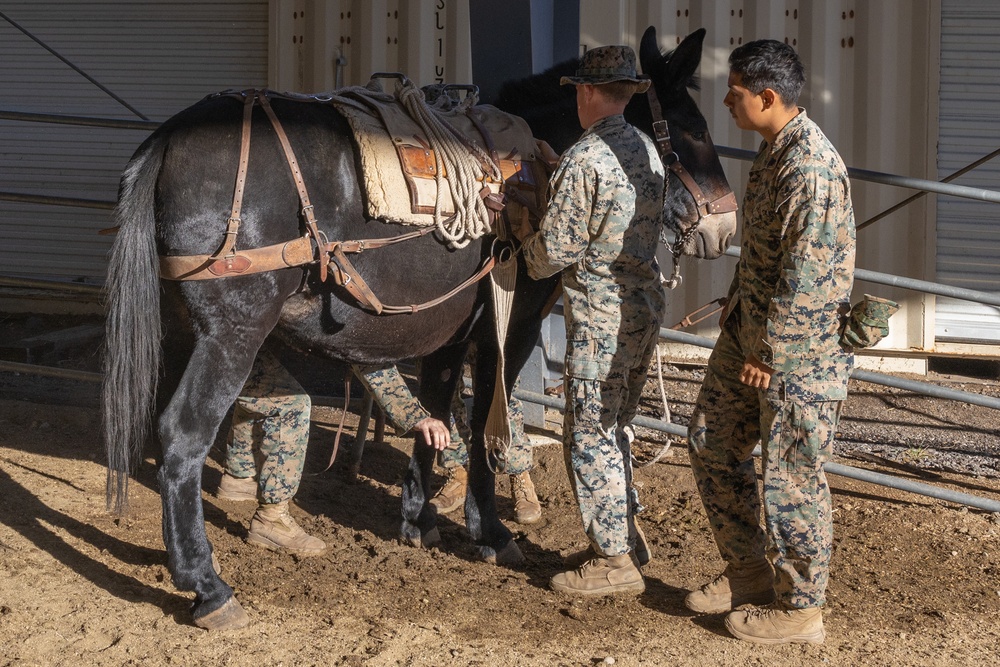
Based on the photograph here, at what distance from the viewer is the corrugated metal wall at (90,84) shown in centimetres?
842

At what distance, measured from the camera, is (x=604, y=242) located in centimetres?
363

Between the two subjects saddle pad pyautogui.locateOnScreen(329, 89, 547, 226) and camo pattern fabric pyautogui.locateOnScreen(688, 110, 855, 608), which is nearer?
camo pattern fabric pyautogui.locateOnScreen(688, 110, 855, 608)

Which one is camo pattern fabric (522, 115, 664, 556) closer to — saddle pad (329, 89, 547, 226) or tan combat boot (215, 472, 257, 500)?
saddle pad (329, 89, 547, 226)

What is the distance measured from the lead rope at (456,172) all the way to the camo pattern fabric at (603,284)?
0.25m

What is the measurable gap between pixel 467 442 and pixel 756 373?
Result: 2042 millimetres

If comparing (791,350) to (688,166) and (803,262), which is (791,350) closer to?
(803,262)

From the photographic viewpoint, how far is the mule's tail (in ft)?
11.3

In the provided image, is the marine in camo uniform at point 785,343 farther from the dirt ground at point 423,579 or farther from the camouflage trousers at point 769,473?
the dirt ground at point 423,579

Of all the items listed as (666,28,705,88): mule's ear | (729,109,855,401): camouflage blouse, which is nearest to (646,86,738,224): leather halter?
(666,28,705,88): mule's ear

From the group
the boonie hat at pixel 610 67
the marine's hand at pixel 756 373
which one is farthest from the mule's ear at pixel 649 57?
the marine's hand at pixel 756 373

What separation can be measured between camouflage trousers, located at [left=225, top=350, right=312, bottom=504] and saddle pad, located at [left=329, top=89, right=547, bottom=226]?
1.06 meters

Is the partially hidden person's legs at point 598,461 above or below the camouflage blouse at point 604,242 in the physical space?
below

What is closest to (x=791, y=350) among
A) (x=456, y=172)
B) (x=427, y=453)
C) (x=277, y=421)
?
(x=456, y=172)

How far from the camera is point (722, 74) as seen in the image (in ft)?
24.2
